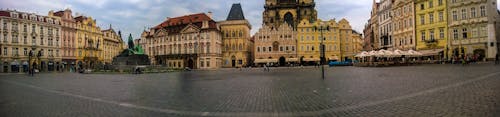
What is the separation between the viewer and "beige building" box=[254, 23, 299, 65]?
58.3 metres

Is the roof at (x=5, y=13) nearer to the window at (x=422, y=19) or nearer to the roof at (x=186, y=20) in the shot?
the roof at (x=186, y=20)

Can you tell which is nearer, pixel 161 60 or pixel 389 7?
pixel 389 7

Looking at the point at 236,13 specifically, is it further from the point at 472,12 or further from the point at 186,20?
the point at 472,12

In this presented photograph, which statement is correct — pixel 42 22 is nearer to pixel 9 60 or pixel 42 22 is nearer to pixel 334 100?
pixel 9 60

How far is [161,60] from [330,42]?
40.9 m

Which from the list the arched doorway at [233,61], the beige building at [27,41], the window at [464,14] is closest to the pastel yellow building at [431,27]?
the window at [464,14]

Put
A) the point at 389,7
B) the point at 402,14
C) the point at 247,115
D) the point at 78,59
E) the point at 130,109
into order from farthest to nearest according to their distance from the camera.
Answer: the point at 78,59
the point at 389,7
the point at 402,14
the point at 130,109
the point at 247,115

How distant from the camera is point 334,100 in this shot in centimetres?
747

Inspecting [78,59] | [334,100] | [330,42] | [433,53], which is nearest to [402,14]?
[433,53]

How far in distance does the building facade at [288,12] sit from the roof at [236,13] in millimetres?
8839

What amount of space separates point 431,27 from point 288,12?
3628cm

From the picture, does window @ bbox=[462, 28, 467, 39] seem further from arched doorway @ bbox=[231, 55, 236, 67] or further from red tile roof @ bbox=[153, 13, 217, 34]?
red tile roof @ bbox=[153, 13, 217, 34]

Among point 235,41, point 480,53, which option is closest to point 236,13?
point 235,41

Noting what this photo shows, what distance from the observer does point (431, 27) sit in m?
39.4
